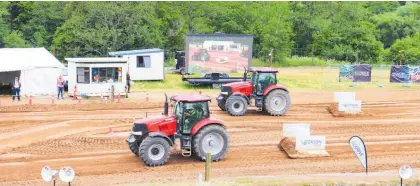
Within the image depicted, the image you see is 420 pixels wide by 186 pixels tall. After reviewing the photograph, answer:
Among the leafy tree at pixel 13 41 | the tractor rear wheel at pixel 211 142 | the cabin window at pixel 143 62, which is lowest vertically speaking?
the tractor rear wheel at pixel 211 142

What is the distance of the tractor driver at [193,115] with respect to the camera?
15.3 meters

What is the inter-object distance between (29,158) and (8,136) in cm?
367

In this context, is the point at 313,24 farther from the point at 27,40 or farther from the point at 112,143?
the point at 112,143

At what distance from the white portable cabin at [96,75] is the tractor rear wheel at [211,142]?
1400 cm

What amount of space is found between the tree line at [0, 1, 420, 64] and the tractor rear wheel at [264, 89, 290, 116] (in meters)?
20.4

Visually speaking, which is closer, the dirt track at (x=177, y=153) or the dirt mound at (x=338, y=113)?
the dirt track at (x=177, y=153)

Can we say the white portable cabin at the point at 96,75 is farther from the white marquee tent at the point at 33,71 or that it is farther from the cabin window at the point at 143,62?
the cabin window at the point at 143,62

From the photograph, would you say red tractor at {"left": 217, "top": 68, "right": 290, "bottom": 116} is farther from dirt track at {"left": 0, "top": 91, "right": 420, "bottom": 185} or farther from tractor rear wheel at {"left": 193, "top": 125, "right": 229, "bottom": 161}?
tractor rear wheel at {"left": 193, "top": 125, "right": 229, "bottom": 161}

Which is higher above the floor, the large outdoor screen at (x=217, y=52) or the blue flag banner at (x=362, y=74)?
the large outdoor screen at (x=217, y=52)

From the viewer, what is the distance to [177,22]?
158ft

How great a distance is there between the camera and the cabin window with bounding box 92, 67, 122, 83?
28502 mm

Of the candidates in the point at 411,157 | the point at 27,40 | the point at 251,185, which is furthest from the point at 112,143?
the point at 27,40

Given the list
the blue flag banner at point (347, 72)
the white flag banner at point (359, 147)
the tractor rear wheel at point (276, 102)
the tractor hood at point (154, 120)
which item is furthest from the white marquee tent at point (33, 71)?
the white flag banner at point (359, 147)

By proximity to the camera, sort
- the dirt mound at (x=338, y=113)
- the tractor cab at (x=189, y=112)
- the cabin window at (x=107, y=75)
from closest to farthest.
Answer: the tractor cab at (x=189, y=112), the dirt mound at (x=338, y=113), the cabin window at (x=107, y=75)
